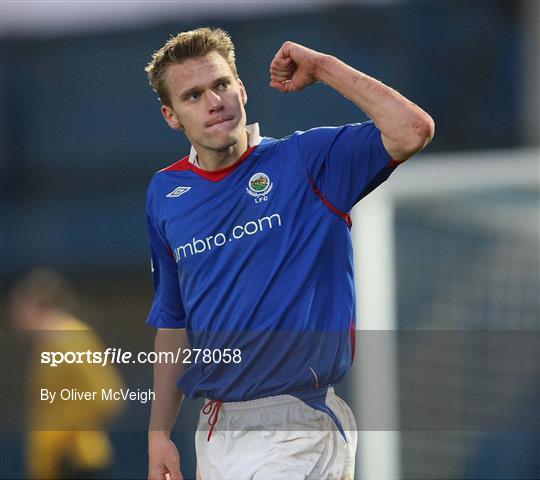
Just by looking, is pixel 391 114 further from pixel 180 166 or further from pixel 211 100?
pixel 180 166

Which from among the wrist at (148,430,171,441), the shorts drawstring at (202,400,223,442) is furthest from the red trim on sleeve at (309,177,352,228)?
the wrist at (148,430,171,441)

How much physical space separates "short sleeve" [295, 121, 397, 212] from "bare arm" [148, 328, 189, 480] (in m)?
0.55

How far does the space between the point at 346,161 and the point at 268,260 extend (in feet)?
0.99

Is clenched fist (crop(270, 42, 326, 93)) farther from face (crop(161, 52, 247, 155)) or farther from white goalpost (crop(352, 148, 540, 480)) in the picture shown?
white goalpost (crop(352, 148, 540, 480))

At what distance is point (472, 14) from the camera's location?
10641 millimetres

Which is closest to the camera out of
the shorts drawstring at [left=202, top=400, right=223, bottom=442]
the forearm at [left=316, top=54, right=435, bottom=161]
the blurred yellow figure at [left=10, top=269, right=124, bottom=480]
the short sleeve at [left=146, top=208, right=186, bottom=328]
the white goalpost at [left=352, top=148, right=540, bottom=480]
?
the forearm at [left=316, top=54, right=435, bottom=161]

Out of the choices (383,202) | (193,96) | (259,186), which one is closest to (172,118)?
(193,96)

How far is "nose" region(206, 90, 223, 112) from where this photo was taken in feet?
8.71

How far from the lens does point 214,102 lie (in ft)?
8.70

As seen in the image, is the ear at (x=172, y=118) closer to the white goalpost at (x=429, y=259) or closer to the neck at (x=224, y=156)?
the neck at (x=224, y=156)

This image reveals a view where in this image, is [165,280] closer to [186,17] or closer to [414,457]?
[414,457]

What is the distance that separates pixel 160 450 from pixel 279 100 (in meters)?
7.96

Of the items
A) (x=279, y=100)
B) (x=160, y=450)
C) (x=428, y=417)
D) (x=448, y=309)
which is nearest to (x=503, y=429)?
(x=428, y=417)

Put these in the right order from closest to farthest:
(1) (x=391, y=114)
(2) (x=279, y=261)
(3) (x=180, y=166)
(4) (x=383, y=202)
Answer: (1) (x=391, y=114) → (2) (x=279, y=261) → (3) (x=180, y=166) → (4) (x=383, y=202)
